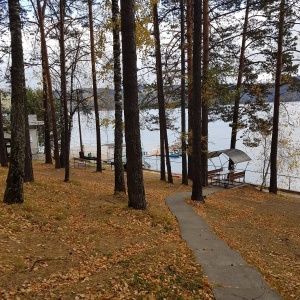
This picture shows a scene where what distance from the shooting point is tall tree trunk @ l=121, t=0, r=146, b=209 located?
732 centimetres

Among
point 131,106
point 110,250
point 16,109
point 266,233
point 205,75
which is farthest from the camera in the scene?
A: point 205,75

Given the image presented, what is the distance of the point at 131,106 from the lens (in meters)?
7.72

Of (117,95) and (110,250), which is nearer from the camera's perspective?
(110,250)

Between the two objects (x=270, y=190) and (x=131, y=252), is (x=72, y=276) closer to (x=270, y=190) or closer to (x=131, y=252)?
(x=131, y=252)

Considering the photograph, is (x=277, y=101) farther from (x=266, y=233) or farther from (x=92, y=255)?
(x=92, y=255)

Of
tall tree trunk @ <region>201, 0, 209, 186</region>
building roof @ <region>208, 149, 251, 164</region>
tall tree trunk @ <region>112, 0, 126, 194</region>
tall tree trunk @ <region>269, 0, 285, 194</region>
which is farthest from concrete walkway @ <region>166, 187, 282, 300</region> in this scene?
tall tree trunk @ <region>269, 0, 285, 194</region>

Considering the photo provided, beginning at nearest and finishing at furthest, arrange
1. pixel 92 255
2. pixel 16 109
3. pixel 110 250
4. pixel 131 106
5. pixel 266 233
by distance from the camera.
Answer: pixel 92 255
pixel 110 250
pixel 16 109
pixel 131 106
pixel 266 233

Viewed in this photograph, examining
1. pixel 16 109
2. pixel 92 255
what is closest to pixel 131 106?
pixel 16 109

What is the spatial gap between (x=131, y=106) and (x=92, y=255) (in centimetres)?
388

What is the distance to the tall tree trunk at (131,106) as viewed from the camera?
7316 mm

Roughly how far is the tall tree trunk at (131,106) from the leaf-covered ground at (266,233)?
7.95ft

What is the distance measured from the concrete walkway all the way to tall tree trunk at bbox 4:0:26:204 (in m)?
4.14

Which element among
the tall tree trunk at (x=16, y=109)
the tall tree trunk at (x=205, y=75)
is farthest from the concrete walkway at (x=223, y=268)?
the tall tree trunk at (x=205, y=75)

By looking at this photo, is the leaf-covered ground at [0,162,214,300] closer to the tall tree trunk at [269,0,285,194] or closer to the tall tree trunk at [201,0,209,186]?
the tall tree trunk at [201,0,209,186]
